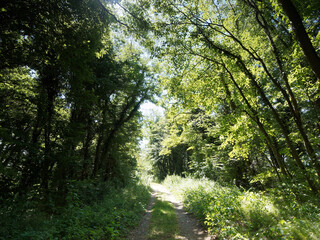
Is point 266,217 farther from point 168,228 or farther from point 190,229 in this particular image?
point 168,228

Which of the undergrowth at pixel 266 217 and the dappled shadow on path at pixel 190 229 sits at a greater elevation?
the undergrowth at pixel 266 217

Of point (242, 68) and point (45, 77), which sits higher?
point (45, 77)

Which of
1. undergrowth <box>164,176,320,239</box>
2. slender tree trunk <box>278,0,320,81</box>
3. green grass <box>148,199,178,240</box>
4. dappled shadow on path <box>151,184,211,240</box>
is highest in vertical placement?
slender tree trunk <box>278,0,320,81</box>

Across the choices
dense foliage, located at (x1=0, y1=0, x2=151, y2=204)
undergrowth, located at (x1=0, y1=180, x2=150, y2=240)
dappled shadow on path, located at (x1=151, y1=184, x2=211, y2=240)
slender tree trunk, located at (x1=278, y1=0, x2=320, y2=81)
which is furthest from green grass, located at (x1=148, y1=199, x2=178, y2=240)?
slender tree trunk, located at (x1=278, y1=0, x2=320, y2=81)

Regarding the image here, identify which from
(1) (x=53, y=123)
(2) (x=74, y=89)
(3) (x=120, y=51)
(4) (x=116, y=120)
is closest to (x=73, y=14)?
(2) (x=74, y=89)

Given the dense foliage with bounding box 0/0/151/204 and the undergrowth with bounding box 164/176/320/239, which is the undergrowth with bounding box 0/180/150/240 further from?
the undergrowth with bounding box 164/176/320/239

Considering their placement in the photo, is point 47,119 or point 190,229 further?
point 47,119

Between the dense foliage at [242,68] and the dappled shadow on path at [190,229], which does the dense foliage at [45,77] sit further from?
the dappled shadow on path at [190,229]

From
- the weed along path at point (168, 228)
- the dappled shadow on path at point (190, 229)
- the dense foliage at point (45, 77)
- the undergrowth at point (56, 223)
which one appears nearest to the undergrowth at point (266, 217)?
the dappled shadow on path at point (190, 229)

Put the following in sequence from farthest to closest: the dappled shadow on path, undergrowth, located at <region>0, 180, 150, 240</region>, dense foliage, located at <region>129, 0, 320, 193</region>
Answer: the dappled shadow on path → dense foliage, located at <region>129, 0, 320, 193</region> → undergrowth, located at <region>0, 180, 150, 240</region>

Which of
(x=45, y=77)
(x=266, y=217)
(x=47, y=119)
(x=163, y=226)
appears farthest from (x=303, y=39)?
(x=45, y=77)

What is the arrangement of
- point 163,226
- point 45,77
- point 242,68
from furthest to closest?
1. point 45,77
2. point 163,226
3. point 242,68

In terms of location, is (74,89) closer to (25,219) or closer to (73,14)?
(73,14)

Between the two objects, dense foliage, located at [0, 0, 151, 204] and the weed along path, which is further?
the weed along path
